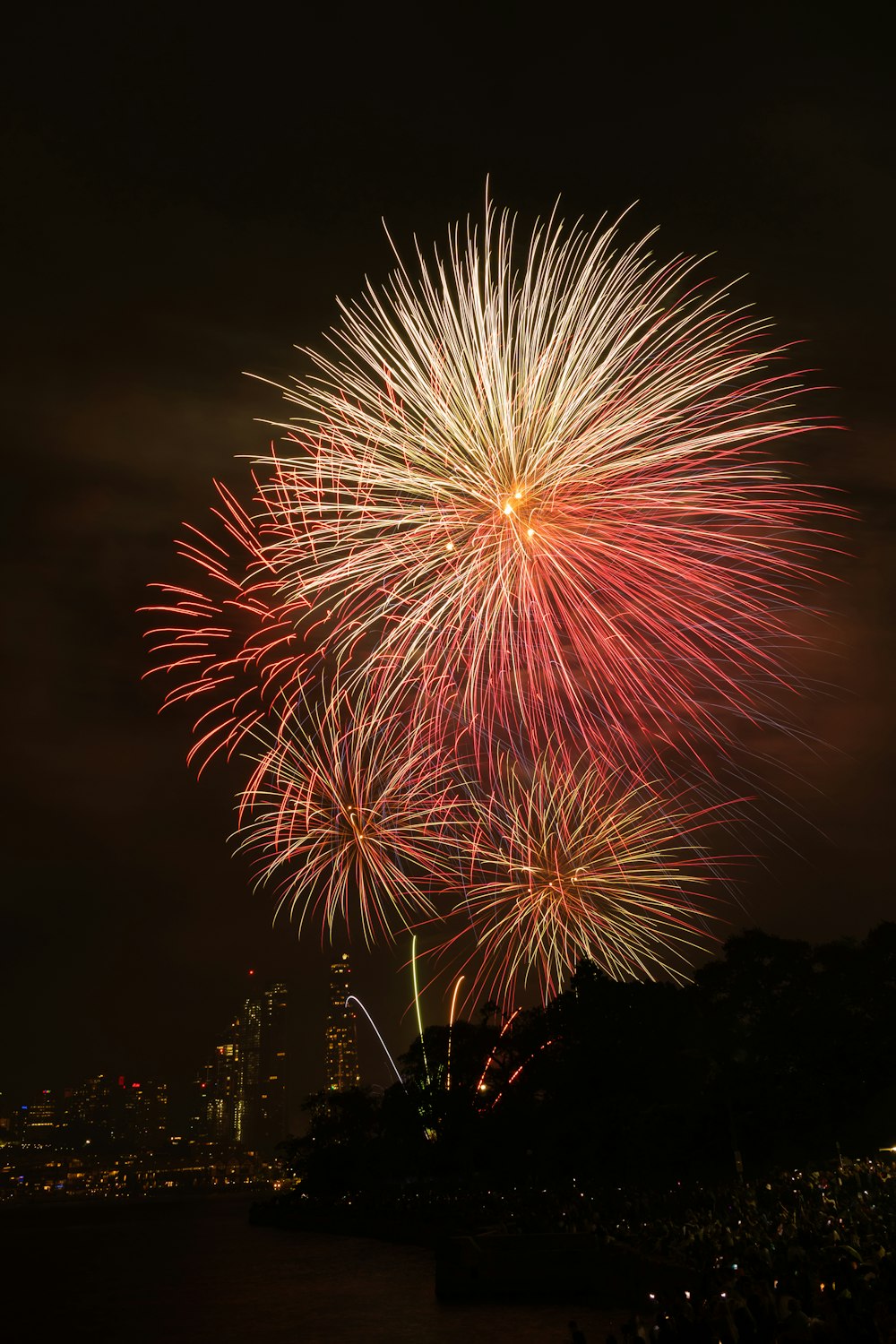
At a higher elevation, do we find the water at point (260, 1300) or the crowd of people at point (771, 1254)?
the crowd of people at point (771, 1254)

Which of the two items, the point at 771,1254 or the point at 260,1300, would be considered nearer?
the point at 771,1254

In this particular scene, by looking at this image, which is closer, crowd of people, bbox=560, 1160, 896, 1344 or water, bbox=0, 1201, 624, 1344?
crowd of people, bbox=560, 1160, 896, 1344

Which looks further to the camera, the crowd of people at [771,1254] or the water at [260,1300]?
the water at [260,1300]

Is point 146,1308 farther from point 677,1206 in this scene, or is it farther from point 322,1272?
point 677,1206

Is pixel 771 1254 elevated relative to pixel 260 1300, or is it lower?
elevated

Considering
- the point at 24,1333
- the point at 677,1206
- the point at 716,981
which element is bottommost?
the point at 24,1333

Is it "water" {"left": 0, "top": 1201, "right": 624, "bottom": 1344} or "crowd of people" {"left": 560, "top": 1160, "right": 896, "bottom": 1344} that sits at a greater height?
"crowd of people" {"left": 560, "top": 1160, "right": 896, "bottom": 1344}

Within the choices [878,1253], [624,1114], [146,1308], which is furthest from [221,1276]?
[878,1253]

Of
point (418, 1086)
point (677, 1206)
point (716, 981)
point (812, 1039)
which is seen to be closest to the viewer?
point (677, 1206)
